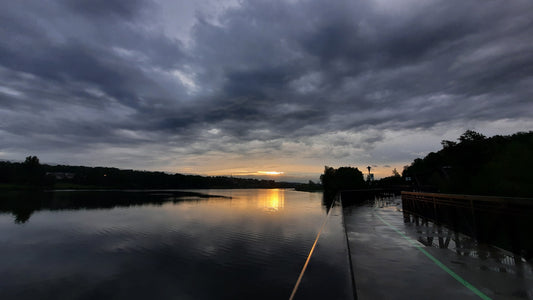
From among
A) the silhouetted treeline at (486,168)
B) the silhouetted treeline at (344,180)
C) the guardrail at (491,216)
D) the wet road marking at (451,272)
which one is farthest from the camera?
the silhouetted treeline at (344,180)

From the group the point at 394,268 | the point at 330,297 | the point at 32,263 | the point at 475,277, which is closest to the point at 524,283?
the point at 475,277

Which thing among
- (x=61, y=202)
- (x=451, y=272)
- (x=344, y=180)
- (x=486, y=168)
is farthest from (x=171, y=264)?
(x=344, y=180)

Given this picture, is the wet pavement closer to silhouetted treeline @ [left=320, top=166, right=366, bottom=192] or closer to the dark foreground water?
the dark foreground water

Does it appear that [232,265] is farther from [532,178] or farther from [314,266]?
[532,178]

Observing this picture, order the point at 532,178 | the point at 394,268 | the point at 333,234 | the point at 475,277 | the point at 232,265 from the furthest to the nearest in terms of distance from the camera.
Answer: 1. the point at 532,178
2. the point at 232,265
3. the point at 333,234
4. the point at 394,268
5. the point at 475,277

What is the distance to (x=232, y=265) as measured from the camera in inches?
467

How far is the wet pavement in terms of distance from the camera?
4.69 meters

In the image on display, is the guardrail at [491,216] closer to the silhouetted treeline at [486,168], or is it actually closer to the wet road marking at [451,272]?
the wet road marking at [451,272]

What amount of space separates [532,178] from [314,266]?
26.2m

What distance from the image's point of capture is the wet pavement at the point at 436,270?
4.69 m

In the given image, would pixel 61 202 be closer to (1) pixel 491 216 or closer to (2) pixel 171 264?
(2) pixel 171 264

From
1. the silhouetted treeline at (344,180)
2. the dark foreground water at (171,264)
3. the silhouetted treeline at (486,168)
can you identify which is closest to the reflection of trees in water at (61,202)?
the dark foreground water at (171,264)

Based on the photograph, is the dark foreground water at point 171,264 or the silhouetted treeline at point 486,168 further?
the silhouetted treeline at point 486,168

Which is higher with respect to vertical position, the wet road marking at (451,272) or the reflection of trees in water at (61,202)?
the wet road marking at (451,272)
